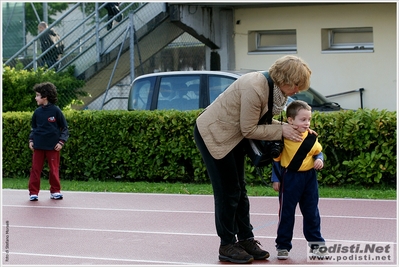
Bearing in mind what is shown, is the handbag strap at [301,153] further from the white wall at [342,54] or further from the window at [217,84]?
the white wall at [342,54]

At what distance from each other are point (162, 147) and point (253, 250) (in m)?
6.47

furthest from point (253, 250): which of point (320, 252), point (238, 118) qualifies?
point (238, 118)

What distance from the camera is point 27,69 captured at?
754 inches

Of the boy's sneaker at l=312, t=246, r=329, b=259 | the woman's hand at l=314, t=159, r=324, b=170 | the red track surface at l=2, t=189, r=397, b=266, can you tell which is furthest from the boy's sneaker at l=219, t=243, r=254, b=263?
the woman's hand at l=314, t=159, r=324, b=170

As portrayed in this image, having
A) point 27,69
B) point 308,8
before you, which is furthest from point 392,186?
point 27,69

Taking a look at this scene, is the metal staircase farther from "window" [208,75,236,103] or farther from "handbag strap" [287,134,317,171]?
"handbag strap" [287,134,317,171]

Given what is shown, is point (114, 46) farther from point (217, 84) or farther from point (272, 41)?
point (217, 84)

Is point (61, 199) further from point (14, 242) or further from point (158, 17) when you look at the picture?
point (158, 17)

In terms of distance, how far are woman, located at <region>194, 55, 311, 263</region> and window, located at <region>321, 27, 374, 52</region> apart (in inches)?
455

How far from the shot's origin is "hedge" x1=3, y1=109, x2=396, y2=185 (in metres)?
11.4

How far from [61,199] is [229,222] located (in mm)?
5303

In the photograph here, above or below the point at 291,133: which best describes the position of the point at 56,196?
below

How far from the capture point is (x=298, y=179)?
647 cm

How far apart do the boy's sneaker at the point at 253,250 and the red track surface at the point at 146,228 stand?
6cm
